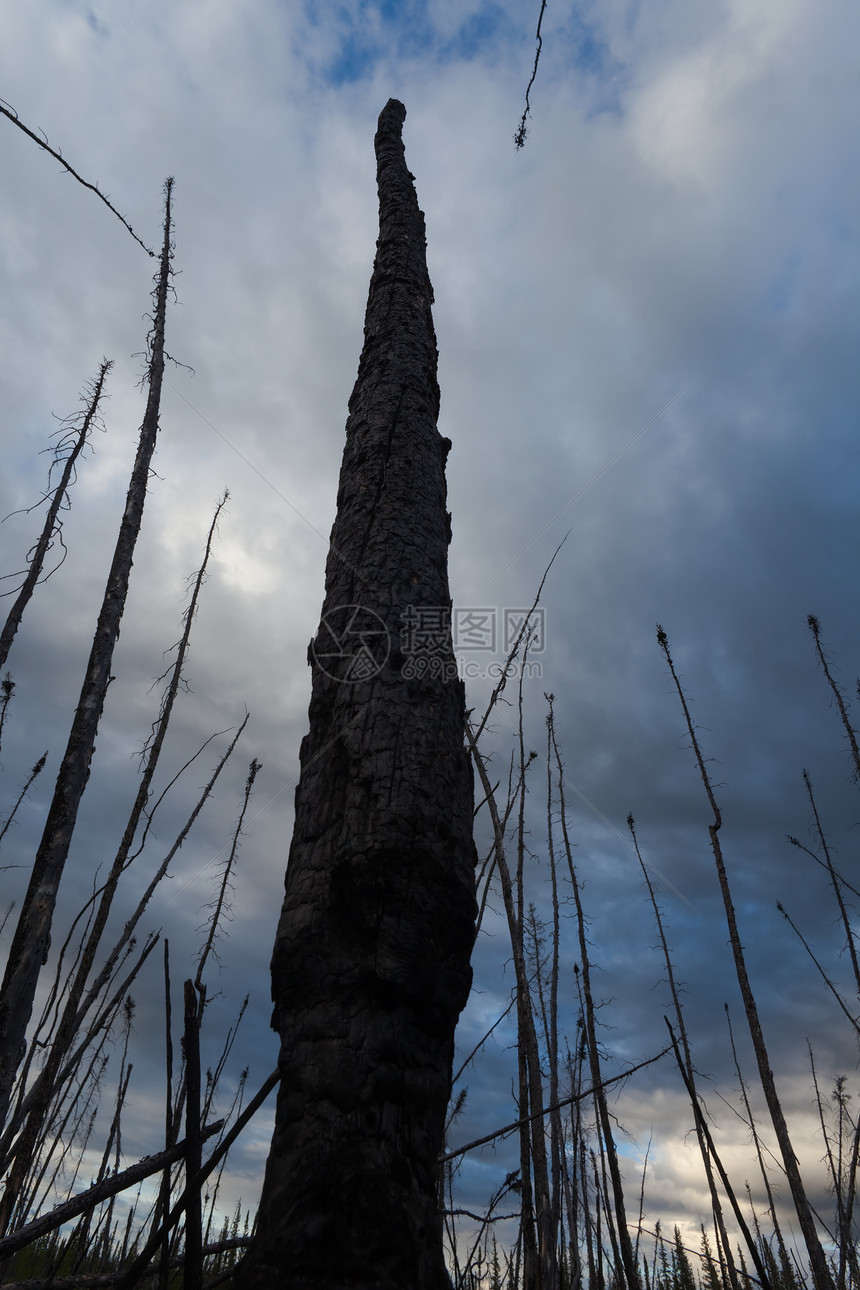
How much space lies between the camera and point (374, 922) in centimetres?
135

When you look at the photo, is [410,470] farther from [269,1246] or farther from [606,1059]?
[606,1059]

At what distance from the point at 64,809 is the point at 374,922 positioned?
15.5ft

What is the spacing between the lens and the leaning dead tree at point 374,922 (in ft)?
3.46

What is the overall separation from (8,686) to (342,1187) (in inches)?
435

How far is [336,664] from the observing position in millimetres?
1785

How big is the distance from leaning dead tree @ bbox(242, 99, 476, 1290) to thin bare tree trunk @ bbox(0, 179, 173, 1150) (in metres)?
4.23

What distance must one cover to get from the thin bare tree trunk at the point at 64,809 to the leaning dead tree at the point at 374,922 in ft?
13.9

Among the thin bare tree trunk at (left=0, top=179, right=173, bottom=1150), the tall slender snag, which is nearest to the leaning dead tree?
the thin bare tree trunk at (left=0, top=179, right=173, bottom=1150)

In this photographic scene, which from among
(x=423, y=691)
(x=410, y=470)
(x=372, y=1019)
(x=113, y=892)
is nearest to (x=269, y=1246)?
(x=372, y=1019)

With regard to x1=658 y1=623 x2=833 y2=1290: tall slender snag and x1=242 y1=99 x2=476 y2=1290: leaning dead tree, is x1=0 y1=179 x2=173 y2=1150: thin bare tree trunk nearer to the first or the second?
x1=242 y1=99 x2=476 y2=1290: leaning dead tree

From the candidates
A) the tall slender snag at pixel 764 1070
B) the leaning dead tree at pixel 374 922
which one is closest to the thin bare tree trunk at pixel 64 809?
the leaning dead tree at pixel 374 922

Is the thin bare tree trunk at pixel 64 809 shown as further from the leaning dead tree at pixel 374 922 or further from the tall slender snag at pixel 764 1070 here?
the tall slender snag at pixel 764 1070

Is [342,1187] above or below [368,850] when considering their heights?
below

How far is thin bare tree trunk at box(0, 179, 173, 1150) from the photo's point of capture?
472cm
